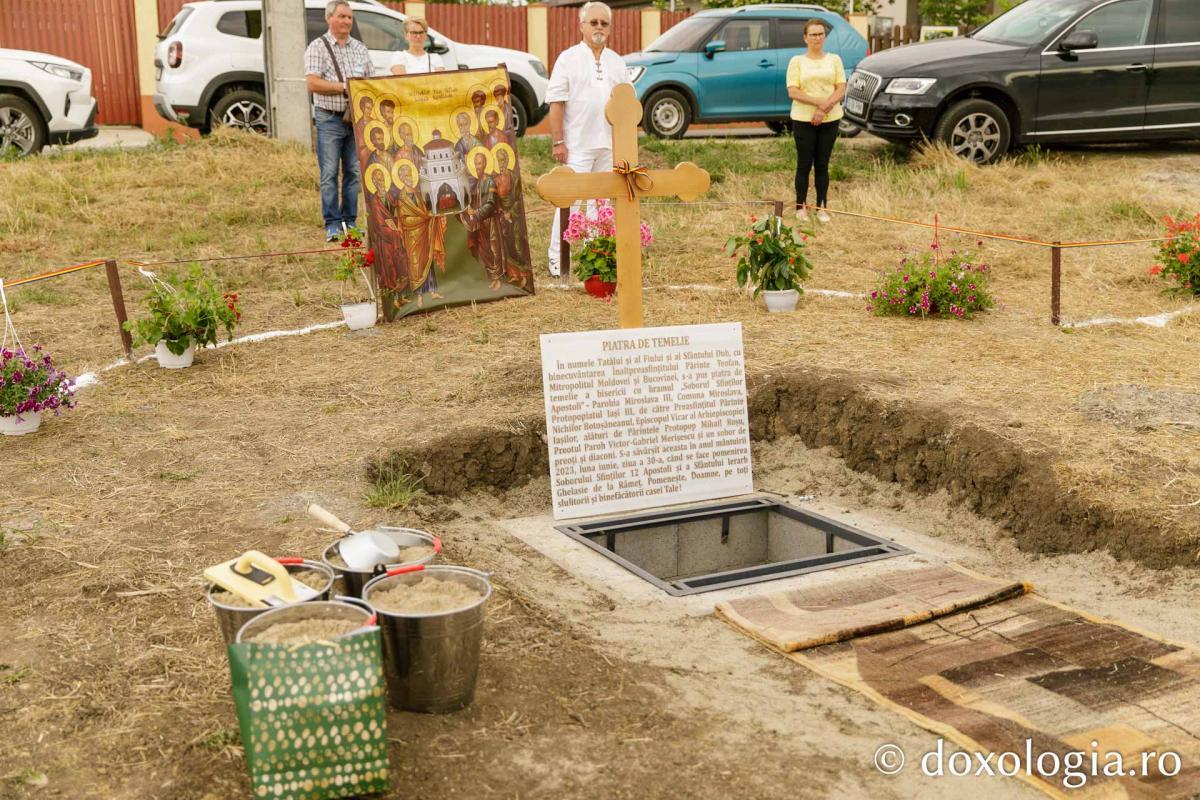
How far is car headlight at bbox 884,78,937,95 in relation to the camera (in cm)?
1200

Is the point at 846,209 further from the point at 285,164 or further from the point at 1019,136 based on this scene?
the point at 285,164

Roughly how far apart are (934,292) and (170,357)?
465 centimetres

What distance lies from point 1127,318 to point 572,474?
435 centimetres

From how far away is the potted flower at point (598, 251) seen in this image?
8.30 meters

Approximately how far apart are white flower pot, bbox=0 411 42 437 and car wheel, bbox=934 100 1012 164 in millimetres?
9209

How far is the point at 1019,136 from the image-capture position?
12.4m

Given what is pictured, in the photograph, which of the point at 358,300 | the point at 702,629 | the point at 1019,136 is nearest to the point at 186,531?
the point at 702,629

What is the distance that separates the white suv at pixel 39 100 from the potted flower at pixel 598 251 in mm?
6978

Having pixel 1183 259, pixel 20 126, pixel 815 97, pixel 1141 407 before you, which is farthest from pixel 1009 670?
pixel 20 126

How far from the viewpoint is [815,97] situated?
32.6 feet

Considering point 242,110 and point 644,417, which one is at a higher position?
point 242,110

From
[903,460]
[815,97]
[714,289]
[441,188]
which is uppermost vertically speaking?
[815,97]

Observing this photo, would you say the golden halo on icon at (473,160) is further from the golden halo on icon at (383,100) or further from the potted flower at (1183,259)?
the potted flower at (1183,259)

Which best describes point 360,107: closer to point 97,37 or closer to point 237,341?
point 237,341
